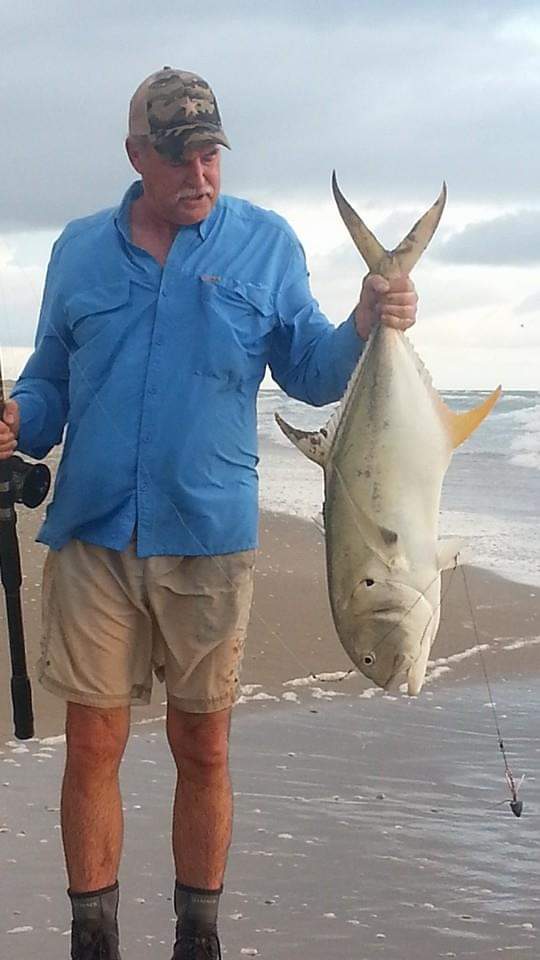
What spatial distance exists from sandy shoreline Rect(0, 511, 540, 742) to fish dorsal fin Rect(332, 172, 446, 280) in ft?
11.0

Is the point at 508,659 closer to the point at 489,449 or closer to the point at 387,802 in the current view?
the point at 387,802

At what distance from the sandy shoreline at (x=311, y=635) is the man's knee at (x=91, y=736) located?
7.80 feet

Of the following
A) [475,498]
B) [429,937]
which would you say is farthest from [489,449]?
[429,937]

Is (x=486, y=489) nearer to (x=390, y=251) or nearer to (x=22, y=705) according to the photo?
(x=22, y=705)

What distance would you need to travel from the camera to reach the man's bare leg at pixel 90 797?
10.9 feet

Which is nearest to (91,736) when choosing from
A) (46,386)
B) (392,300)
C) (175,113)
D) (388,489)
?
(46,386)

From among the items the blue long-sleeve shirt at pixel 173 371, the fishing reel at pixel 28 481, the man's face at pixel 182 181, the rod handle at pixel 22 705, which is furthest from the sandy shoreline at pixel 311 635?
the man's face at pixel 182 181

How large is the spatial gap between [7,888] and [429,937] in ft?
3.94

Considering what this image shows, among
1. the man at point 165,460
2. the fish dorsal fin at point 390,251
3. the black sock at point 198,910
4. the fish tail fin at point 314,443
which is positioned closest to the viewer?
the fish dorsal fin at point 390,251

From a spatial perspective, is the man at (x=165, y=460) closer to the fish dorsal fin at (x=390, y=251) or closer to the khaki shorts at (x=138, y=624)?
the khaki shorts at (x=138, y=624)

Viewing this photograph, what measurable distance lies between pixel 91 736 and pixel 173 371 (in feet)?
2.90

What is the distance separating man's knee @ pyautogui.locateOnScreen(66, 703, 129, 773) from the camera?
3.34 m

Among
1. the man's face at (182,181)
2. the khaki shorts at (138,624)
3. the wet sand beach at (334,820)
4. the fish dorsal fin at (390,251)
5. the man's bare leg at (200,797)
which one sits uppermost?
the man's face at (182,181)

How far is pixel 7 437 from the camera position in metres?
3.32
